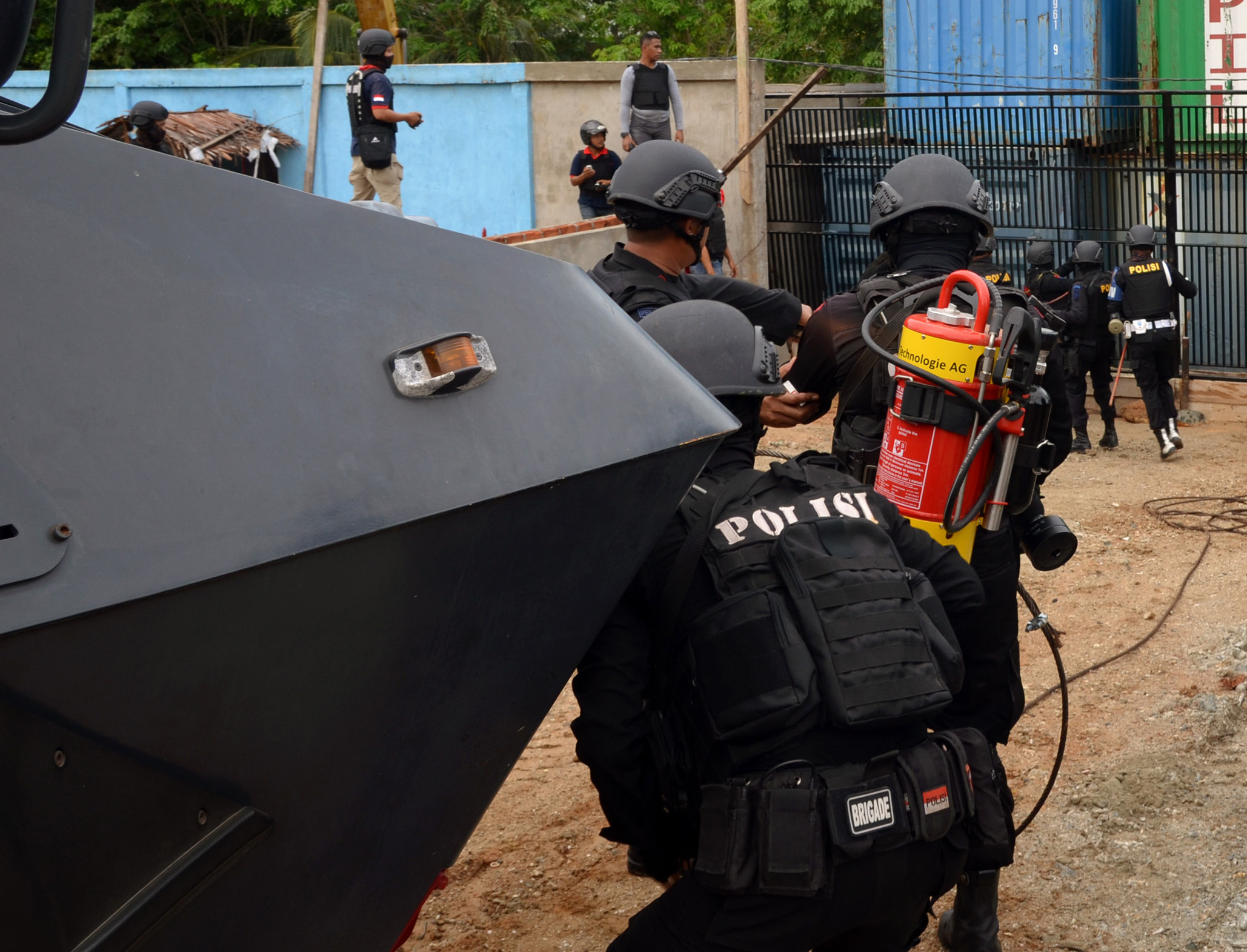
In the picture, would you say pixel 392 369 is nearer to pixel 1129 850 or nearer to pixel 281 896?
pixel 281 896

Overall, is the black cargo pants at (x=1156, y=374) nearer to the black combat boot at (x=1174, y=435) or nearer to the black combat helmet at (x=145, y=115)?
the black combat boot at (x=1174, y=435)

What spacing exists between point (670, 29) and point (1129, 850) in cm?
2294

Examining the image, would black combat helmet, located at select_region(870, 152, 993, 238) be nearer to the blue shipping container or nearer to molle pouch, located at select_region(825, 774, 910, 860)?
molle pouch, located at select_region(825, 774, 910, 860)

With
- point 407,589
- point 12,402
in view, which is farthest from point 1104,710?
point 12,402

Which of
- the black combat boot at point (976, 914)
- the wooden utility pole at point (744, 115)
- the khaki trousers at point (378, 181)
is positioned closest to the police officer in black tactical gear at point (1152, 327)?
the wooden utility pole at point (744, 115)

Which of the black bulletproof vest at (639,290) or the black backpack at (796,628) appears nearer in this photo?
the black backpack at (796,628)

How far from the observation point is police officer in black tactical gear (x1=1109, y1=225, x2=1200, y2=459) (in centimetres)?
923

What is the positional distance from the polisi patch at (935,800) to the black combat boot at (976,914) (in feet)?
3.27

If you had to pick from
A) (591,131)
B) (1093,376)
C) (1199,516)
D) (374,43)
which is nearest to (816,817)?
(1199,516)

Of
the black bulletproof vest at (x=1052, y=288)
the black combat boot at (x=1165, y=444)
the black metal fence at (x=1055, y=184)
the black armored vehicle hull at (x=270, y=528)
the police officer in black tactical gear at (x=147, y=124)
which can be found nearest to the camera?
the black armored vehicle hull at (x=270, y=528)

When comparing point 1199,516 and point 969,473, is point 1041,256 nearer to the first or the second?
point 1199,516

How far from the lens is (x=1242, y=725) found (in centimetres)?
439

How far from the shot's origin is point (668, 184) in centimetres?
349

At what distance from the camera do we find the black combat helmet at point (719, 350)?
2346 mm
